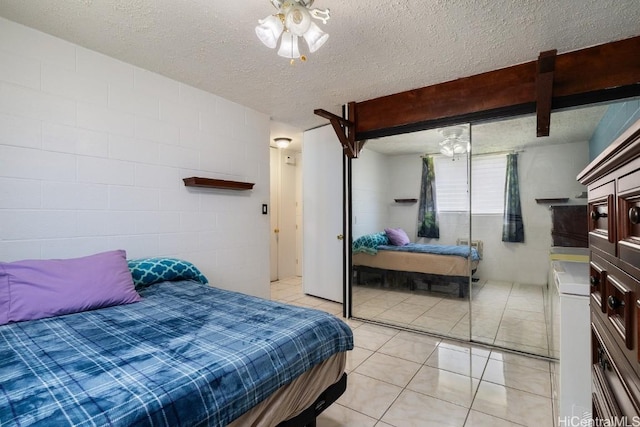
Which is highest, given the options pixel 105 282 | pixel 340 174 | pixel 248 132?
pixel 248 132

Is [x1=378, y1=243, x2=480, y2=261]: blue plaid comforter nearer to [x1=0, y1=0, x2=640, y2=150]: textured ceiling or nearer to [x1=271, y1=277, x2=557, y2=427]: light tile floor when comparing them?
[x1=271, y1=277, x2=557, y2=427]: light tile floor

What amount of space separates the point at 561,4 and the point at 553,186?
187cm

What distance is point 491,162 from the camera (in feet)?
10.5

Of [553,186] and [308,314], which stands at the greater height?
[553,186]

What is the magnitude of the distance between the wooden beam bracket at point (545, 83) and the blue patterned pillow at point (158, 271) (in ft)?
10.1

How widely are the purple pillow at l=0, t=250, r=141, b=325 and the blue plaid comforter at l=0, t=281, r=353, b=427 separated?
0.07 metres

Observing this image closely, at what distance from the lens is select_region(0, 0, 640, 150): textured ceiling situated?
1743 mm

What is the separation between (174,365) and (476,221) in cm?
323

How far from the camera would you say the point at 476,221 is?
3.30 metres

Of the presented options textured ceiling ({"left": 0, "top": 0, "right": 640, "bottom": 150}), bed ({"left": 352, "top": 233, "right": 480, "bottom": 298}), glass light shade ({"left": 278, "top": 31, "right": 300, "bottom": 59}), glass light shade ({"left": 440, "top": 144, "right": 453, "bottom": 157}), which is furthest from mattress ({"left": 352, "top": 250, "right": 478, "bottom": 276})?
glass light shade ({"left": 278, "top": 31, "right": 300, "bottom": 59})

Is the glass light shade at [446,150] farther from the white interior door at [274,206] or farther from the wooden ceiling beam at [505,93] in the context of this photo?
the white interior door at [274,206]

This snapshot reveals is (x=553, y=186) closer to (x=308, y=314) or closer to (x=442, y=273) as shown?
(x=442, y=273)

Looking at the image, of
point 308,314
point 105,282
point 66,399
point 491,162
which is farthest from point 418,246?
point 66,399

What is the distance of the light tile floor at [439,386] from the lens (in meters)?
1.74
